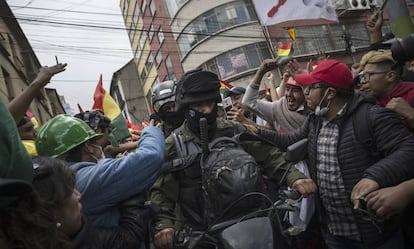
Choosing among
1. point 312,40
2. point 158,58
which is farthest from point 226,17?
point 158,58

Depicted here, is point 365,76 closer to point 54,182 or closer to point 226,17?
point 54,182

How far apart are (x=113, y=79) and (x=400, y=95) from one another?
148ft

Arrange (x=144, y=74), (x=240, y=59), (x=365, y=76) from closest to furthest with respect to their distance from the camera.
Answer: (x=365, y=76) < (x=240, y=59) < (x=144, y=74)

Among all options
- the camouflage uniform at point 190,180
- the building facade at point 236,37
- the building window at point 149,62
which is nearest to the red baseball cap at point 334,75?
the camouflage uniform at point 190,180

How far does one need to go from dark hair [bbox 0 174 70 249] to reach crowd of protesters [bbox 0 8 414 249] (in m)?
0.16

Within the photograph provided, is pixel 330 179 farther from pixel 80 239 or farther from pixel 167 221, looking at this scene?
pixel 80 239

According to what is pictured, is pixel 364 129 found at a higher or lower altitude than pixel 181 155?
lower

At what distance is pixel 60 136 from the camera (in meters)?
1.98

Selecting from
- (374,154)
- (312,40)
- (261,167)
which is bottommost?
(374,154)

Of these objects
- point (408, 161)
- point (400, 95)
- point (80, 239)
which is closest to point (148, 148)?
point (80, 239)

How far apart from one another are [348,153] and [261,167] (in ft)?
1.89

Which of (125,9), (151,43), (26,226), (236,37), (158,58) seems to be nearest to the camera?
(26,226)

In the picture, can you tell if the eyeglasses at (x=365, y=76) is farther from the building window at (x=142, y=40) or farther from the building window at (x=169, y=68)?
the building window at (x=142, y=40)

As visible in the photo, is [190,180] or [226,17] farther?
[226,17]
